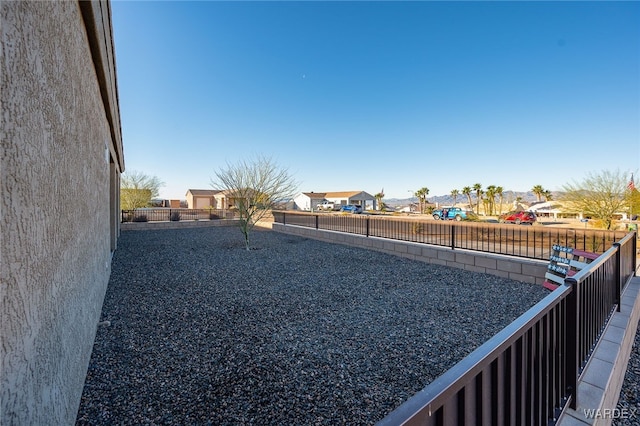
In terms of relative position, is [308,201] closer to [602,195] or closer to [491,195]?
[491,195]

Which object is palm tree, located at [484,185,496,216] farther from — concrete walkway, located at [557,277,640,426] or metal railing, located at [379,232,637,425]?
metal railing, located at [379,232,637,425]

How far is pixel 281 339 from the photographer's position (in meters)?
3.52

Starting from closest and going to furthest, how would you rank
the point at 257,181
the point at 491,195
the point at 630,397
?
the point at 630,397 < the point at 257,181 < the point at 491,195

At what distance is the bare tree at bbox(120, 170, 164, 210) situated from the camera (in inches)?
924

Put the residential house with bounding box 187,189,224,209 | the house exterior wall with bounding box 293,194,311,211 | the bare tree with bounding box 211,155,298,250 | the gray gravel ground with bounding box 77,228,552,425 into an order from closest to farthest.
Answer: the gray gravel ground with bounding box 77,228,552,425 → the bare tree with bounding box 211,155,298,250 → the residential house with bounding box 187,189,224,209 → the house exterior wall with bounding box 293,194,311,211

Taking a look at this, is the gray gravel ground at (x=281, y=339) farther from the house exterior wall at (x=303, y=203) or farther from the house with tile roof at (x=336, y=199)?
the house exterior wall at (x=303, y=203)

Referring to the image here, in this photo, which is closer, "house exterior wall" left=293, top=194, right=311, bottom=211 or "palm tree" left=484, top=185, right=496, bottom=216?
"palm tree" left=484, top=185, right=496, bottom=216

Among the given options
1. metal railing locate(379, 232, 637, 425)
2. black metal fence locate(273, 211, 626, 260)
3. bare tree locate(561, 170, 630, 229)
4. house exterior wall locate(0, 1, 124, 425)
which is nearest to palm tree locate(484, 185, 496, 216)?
bare tree locate(561, 170, 630, 229)

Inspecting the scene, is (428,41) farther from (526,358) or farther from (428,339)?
(526,358)

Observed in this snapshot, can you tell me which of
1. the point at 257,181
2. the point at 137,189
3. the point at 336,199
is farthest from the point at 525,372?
the point at 336,199

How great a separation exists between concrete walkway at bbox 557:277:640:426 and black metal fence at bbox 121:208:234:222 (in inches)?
785

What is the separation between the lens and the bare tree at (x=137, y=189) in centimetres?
2347

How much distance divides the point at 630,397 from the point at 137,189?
30344 mm

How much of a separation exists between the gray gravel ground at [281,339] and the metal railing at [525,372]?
1.12m
